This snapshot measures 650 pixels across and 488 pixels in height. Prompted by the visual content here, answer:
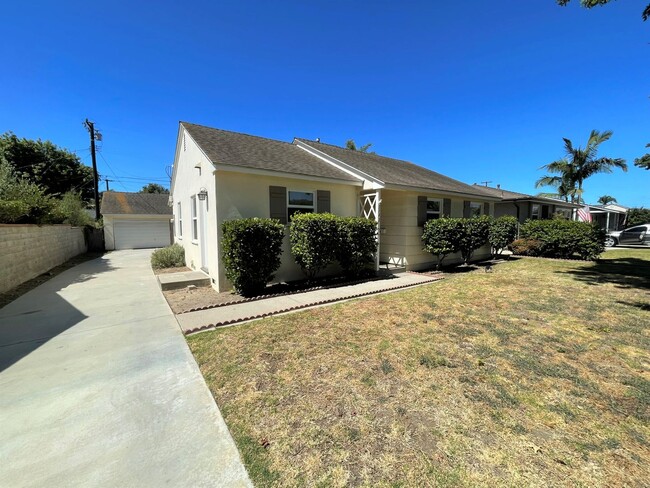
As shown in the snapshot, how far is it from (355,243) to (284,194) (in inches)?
97.9

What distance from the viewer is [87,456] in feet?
7.03

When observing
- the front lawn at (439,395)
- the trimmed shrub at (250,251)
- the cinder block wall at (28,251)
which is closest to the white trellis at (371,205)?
the trimmed shrub at (250,251)

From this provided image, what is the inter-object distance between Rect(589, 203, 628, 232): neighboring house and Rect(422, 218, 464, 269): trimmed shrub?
27.8 meters

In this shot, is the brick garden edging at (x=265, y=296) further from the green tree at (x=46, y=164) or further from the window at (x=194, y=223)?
the green tree at (x=46, y=164)

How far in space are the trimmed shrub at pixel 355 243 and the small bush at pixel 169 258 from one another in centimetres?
777

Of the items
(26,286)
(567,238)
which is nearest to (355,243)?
(26,286)

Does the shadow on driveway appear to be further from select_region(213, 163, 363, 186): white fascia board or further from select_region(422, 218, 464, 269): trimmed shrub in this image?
select_region(422, 218, 464, 269): trimmed shrub

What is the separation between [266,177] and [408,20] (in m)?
7.78

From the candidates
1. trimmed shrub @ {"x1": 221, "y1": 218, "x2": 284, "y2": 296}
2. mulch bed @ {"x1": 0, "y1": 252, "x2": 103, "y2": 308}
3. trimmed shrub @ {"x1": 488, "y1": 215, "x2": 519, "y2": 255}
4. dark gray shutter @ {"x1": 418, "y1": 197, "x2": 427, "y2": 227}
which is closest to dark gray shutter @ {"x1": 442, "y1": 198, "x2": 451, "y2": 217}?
dark gray shutter @ {"x1": 418, "y1": 197, "x2": 427, "y2": 227}

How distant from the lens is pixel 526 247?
43.9 ft

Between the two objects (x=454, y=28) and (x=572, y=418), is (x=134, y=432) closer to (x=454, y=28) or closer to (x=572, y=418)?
(x=572, y=418)

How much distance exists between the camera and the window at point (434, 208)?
35.4 feet

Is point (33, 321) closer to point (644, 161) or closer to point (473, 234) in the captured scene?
point (473, 234)

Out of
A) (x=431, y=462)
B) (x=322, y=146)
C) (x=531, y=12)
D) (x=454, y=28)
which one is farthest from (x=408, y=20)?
(x=431, y=462)
